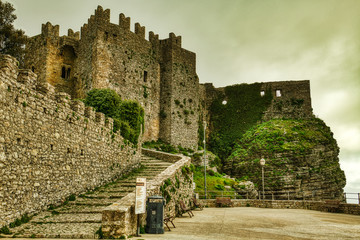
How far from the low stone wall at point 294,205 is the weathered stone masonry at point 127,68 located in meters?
13.6

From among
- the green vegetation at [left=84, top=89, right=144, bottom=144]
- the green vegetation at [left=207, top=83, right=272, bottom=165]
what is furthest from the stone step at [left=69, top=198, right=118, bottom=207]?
the green vegetation at [left=207, top=83, right=272, bottom=165]

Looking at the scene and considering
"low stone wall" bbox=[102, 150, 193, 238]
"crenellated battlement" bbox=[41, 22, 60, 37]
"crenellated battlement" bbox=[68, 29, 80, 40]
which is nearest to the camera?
"low stone wall" bbox=[102, 150, 193, 238]

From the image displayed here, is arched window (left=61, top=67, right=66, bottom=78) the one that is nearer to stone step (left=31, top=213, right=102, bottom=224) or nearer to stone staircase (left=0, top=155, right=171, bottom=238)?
stone staircase (left=0, top=155, right=171, bottom=238)

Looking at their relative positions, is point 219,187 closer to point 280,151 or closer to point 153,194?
point 280,151

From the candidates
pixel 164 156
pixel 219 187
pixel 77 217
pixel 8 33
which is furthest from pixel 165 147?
pixel 77 217

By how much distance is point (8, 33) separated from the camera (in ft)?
72.6

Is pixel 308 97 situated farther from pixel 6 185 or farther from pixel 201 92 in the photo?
pixel 6 185

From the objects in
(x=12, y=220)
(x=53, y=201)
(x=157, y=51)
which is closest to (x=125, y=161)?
(x=53, y=201)

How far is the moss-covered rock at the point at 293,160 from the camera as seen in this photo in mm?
32719

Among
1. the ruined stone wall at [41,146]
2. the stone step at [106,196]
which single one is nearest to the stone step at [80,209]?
the ruined stone wall at [41,146]

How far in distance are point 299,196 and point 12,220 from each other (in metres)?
28.3

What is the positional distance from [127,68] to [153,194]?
890 inches

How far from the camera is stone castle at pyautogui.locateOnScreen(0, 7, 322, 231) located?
29.8 ft

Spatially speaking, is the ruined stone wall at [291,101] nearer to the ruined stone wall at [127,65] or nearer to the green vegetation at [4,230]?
the ruined stone wall at [127,65]
